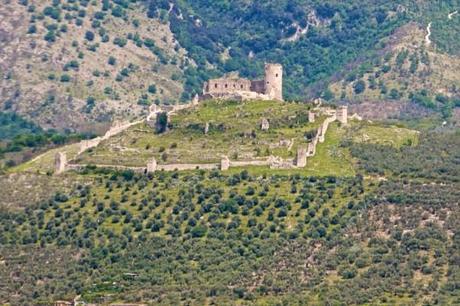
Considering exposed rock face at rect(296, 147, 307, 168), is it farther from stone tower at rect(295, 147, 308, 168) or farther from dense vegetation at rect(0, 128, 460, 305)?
dense vegetation at rect(0, 128, 460, 305)

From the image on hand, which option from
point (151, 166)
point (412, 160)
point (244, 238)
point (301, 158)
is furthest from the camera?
point (151, 166)

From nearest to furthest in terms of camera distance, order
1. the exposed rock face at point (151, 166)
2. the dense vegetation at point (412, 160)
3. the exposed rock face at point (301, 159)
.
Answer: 1. the dense vegetation at point (412, 160)
2. the exposed rock face at point (301, 159)
3. the exposed rock face at point (151, 166)

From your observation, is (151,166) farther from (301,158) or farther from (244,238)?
(244,238)

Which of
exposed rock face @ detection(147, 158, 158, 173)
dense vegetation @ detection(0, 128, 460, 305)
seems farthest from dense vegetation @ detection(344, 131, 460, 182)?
exposed rock face @ detection(147, 158, 158, 173)

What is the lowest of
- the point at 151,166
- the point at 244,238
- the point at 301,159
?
the point at 244,238

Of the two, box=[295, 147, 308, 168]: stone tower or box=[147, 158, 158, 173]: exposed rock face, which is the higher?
box=[295, 147, 308, 168]: stone tower

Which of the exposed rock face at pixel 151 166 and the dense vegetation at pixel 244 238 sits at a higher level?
the exposed rock face at pixel 151 166

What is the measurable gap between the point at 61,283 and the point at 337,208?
17.1 metres

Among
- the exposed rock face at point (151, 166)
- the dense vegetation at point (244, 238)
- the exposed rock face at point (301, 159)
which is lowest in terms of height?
the dense vegetation at point (244, 238)

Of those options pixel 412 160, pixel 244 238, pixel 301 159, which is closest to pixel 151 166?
pixel 301 159

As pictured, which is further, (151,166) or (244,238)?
(151,166)

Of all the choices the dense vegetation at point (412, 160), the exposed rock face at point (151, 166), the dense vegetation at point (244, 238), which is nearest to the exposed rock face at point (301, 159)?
the dense vegetation at point (244, 238)

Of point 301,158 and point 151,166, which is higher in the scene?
point 301,158

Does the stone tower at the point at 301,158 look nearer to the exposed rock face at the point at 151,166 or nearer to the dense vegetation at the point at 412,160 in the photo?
the dense vegetation at the point at 412,160
